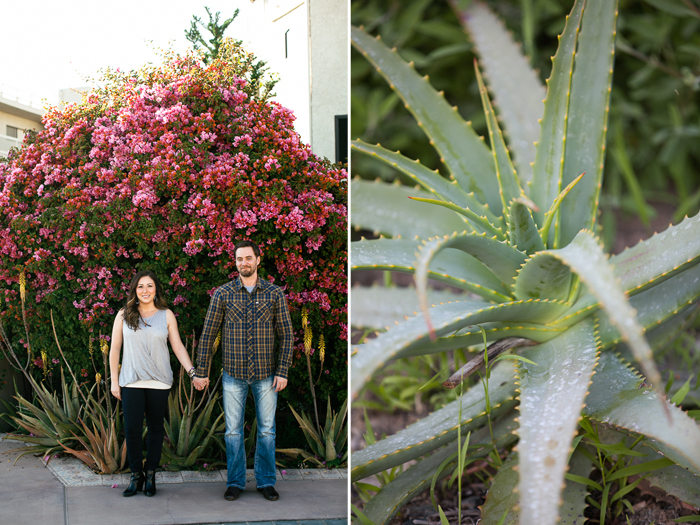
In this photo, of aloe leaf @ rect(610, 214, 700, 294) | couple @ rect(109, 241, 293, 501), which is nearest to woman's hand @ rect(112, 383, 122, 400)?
couple @ rect(109, 241, 293, 501)

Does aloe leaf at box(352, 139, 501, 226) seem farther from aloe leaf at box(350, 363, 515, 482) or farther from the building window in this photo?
the building window

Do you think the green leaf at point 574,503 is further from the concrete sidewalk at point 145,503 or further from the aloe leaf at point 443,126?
the concrete sidewalk at point 145,503

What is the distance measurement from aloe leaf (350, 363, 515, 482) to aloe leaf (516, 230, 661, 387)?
288 millimetres

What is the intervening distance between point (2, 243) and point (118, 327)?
53 centimetres

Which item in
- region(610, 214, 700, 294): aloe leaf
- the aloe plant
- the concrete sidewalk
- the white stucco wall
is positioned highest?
the white stucco wall

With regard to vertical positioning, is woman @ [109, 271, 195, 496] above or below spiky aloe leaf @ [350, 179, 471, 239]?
below

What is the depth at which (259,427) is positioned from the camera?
157 centimetres

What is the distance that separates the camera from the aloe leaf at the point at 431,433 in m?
0.80

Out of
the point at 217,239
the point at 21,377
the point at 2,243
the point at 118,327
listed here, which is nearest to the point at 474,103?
the point at 217,239

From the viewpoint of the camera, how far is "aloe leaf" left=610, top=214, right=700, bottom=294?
2.36 feet

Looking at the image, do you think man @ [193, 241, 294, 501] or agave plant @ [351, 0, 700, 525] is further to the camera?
man @ [193, 241, 294, 501]

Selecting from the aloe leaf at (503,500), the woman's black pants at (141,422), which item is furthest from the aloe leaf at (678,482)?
the woman's black pants at (141,422)

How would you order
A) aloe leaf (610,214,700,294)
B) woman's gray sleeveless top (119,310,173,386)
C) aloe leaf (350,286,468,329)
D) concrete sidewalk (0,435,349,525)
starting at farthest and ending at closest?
woman's gray sleeveless top (119,310,173,386), concrete sidewalk (0,435,349,525), aloe leaf (350,286,468,329), aloe leaf (610,214,700,294)

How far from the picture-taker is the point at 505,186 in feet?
2.90
